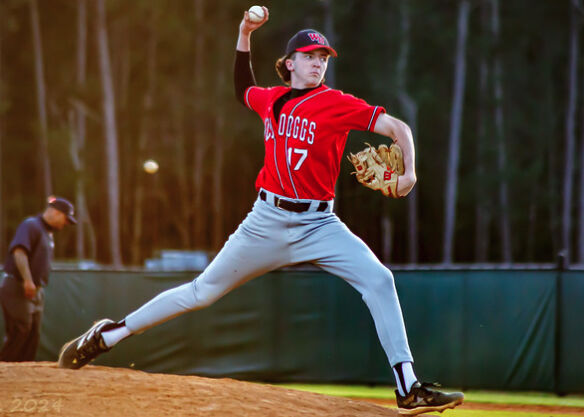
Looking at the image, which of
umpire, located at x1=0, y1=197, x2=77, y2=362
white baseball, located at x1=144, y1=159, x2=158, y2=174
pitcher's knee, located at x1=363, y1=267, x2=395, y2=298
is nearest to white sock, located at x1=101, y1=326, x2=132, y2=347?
pitcher's knee, located at x1=363, y1=267, x2=395, y2=298

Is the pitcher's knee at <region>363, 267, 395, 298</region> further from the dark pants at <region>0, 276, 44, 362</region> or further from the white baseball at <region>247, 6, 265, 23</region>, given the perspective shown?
the dark pants at <region>0, 276, 44, 362</region>

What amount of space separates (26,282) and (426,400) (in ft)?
16.8

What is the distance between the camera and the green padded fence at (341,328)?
9.19 metres

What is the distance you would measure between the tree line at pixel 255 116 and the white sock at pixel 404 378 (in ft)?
93.0

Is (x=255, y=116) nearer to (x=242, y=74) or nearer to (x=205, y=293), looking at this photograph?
(x=242, y=74)

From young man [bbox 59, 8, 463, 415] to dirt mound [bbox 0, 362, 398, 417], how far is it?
0.48 metres

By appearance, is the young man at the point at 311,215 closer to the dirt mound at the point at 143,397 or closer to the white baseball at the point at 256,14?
the white baseball at the point at 256,14

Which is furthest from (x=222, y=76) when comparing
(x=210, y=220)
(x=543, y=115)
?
(x=543, y=115)

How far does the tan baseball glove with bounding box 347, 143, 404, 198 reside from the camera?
495 centimetres

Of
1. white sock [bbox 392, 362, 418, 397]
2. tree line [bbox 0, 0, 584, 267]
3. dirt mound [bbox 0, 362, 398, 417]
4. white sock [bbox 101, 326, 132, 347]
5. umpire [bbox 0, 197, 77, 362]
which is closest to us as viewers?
dirt mound [bbox 0, 362, 398, 417]

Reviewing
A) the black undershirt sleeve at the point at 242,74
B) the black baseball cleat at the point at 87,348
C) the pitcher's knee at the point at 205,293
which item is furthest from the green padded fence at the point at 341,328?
the pitcher's knee at the point at 205,293

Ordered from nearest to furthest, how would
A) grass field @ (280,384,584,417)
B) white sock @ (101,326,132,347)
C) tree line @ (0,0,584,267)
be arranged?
white sock @ (101,326,132,347), grass field @ (280,384,584,417), tree line @ (0,0,584,267)

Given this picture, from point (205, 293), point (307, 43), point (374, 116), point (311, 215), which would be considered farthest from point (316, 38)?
point (205, 293)

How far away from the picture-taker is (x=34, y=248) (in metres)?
8.80
